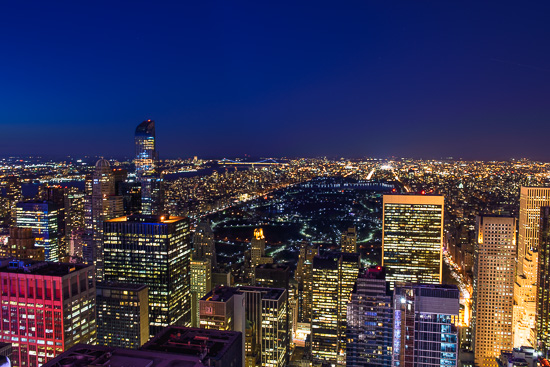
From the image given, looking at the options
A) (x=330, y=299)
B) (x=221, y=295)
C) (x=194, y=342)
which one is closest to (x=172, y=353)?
(x=194, y=342)

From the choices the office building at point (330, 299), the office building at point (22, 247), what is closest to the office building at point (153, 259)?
the office building at point (22, 247)

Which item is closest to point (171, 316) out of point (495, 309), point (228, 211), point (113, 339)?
A: point (113, 339)

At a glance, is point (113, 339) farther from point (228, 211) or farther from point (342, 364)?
point (228, 211)

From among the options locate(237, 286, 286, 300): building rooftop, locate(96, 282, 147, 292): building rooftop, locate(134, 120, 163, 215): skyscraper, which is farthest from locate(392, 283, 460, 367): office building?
locate(134, 120, 163, 215): skyscraper

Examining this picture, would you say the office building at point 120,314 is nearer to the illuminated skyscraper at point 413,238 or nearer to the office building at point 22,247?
the office building at point 22,247

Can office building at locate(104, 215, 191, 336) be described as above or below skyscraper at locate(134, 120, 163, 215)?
below

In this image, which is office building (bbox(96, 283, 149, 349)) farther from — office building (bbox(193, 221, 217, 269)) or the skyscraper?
the skyscraper
